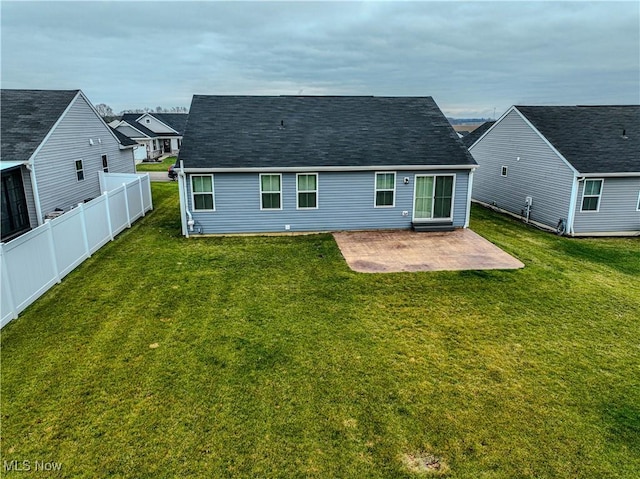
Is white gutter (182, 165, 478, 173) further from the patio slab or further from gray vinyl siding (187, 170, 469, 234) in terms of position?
the patio slab

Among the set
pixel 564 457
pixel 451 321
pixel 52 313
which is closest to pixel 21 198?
pixel 52 313

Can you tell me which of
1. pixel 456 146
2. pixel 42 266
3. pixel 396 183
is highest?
pixel 456 146

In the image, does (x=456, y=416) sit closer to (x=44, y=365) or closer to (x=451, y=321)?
(x=451, y=321)

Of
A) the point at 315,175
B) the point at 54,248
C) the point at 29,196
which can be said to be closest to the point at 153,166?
the point at 29,196

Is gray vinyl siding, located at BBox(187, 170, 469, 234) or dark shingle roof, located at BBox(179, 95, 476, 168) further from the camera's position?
dark shingle roof, located at BBox(179, 95, 476, 168)

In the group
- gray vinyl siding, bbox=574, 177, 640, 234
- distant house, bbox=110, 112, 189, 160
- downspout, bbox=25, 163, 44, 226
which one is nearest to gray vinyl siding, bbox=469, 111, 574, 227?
gray vinyl siding, bbox=574, 177, 640, 234

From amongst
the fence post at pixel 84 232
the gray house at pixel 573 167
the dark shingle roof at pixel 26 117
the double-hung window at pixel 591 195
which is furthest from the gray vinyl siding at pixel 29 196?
the double-hung window at pixel 591 195

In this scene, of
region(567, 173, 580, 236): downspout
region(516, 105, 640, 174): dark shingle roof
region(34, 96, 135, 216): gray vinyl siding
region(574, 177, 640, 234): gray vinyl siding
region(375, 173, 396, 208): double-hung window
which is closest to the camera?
region(34, 96, 135, 216): gray vinyl siding
